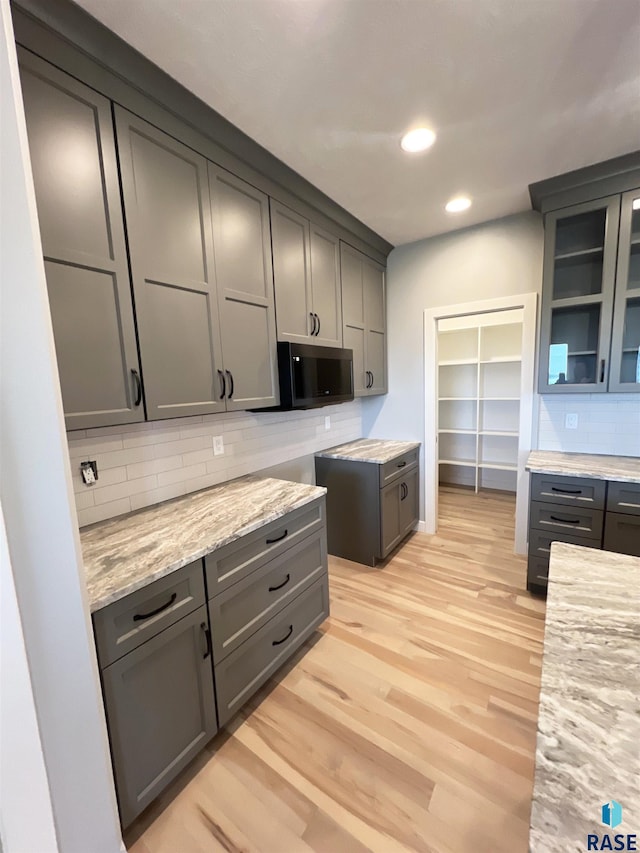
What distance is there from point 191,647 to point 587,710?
4.06 feet

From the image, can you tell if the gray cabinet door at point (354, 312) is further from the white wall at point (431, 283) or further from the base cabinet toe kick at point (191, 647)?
the base cabinet toe kick at point (191, 647)

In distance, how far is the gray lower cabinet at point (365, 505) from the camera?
8.99ft

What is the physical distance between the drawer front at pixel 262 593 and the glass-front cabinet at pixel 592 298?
2.01m

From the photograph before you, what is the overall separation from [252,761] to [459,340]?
462 cm

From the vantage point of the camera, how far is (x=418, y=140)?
178cm

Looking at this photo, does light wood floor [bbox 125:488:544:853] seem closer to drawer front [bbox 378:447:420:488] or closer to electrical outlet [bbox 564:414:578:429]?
drawer front [bbox 378:447:420:488]

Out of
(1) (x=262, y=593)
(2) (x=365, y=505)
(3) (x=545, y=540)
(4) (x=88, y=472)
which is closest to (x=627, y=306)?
(3) (x=545, y=540)

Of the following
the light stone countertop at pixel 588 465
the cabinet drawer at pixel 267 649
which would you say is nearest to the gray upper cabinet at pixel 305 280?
the cabinet drawer at pixel 267 649

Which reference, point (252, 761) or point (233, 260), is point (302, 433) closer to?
point (233, 260)

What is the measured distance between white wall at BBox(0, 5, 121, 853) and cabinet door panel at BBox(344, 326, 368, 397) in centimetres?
213

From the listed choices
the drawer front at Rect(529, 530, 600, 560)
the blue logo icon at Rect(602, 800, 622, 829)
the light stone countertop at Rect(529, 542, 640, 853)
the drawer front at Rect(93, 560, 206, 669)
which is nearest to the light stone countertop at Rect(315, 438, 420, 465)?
the drawer front at Rect(529, 530, 600, 560)

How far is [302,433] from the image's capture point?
2826 millimetres

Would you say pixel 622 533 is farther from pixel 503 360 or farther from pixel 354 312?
pixel 503 360

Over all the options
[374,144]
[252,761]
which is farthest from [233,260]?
[252,761]
